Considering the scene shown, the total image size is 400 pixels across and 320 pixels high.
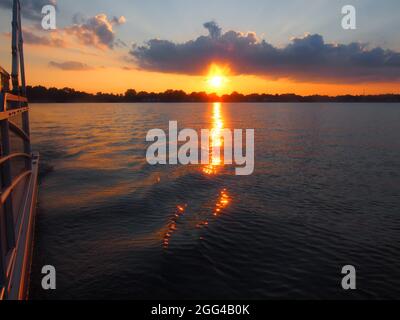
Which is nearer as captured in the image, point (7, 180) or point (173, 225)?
point (7, 180)

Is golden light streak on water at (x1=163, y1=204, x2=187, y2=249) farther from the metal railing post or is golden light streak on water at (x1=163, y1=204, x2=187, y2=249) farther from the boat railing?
the metal railing post

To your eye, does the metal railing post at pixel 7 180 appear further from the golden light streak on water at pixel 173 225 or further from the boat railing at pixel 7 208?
the golden light streak on water at pixel 173 225

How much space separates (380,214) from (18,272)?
14.5 metres

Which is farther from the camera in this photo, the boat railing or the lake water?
the lake water

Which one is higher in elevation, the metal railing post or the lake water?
the metal railing post

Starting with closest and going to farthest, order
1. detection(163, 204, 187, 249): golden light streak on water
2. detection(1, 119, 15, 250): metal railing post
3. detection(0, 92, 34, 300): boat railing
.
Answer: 1. detection(0, 92, 34, 300): boat railing
2. detection(1, 119, 15, 250): metal railing post
3. detection(163, 204, 187, 249): golden light streak on water

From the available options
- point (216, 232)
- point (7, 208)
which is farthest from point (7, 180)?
point (216, 232)

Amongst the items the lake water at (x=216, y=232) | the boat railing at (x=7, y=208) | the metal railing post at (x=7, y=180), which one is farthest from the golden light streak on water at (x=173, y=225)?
the metal railing post at (x=7, y=180)

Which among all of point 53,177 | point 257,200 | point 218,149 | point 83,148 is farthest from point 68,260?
point 218,149

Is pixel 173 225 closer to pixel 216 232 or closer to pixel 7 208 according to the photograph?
pixel 216 232

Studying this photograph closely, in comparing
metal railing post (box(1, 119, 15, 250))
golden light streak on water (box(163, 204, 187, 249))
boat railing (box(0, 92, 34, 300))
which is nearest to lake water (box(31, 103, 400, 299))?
golden light streak on water (box(163, 204, 187, 249))

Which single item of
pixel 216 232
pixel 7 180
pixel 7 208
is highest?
pixel 7 180

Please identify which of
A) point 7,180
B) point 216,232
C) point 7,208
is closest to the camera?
point 7,208

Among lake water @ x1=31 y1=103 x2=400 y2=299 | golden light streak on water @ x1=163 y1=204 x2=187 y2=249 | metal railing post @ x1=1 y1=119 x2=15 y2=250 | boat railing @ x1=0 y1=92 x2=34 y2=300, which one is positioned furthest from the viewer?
golden light streak on water @ x1=163 y1=204 x2=187 y2=249
